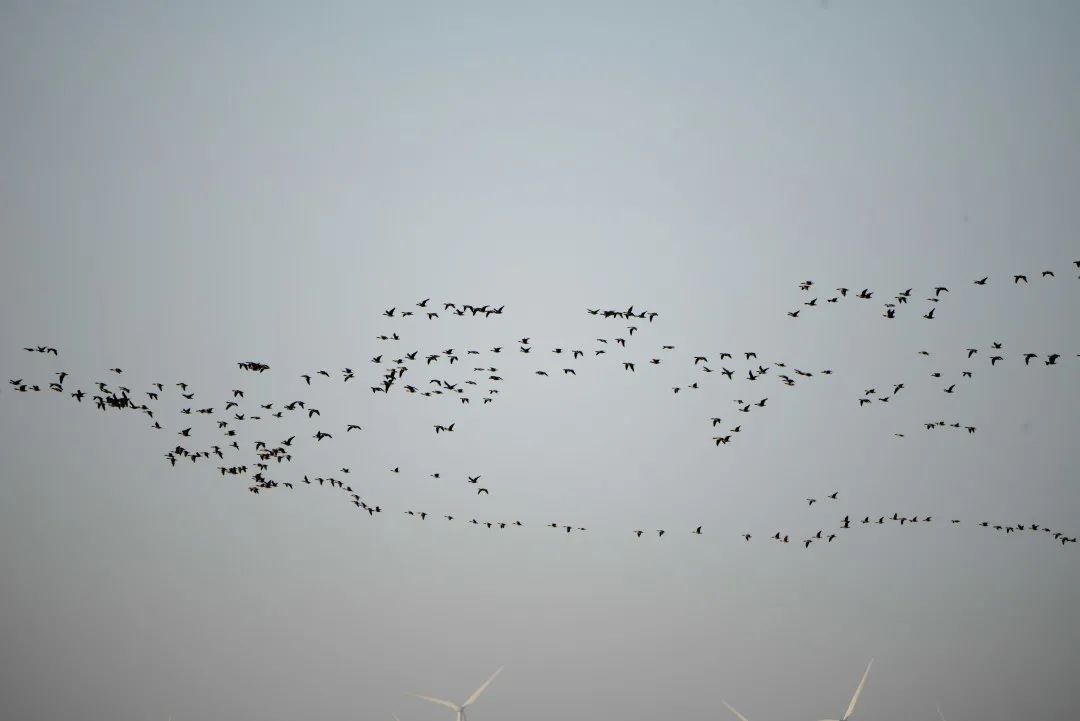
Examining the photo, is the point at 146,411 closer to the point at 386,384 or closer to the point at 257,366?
the point at 257,366

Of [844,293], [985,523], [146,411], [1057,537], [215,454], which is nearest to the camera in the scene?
[844,293]

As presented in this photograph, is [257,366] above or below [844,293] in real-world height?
above

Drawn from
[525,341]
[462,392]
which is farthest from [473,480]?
[525,341]

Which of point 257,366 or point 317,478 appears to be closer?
point 257,366

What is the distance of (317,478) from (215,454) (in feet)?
26.6

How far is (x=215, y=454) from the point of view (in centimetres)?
6950

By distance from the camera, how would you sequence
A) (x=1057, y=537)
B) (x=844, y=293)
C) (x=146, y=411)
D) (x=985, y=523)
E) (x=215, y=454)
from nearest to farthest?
(x=844, y=293) → (x=146, y=411) → (x=215, y=454) → (x=985, y=523) → (x=1057, y=537)

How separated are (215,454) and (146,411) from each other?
22.4 feet

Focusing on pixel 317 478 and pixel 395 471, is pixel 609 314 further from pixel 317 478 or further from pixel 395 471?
pixel 317 478

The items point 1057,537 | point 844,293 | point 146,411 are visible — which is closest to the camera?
point 844,293

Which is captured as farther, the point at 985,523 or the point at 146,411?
the point at 985,523

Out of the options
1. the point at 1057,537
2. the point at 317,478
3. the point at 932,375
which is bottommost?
the point at 1057,537

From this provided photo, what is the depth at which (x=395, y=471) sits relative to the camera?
64.1 meters

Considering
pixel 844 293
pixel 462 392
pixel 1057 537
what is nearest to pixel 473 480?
pixel 462 392
